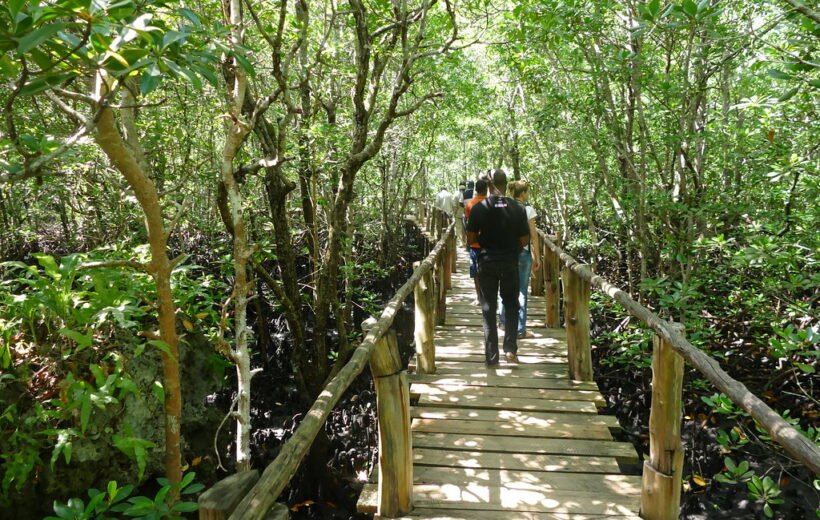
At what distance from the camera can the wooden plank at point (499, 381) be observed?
465 centimetres

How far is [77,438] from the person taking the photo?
3383mm

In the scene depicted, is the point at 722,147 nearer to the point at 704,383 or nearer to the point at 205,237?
the point at 704,383

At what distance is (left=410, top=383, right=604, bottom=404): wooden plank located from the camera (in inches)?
174

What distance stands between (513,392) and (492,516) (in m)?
1.72

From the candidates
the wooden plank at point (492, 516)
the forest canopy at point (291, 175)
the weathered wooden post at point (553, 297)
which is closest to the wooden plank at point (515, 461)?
the wooden plank at point (492, 516)

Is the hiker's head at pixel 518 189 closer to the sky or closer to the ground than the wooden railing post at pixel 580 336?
closer to the sky

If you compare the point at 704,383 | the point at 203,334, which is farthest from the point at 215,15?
the point at 704,383

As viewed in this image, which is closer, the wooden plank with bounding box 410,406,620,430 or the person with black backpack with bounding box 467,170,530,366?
the wooden plank with bounding box 410,406,620,430

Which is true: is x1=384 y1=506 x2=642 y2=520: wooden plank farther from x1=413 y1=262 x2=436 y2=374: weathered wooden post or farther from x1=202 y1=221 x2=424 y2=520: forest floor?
x1=413 y1=262 x2=436 y2=374: weathered wooden post

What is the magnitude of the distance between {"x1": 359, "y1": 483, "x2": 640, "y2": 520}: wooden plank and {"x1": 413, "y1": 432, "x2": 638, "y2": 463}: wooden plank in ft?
1.49

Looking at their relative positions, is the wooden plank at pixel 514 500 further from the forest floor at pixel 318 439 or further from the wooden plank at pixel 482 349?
the wooden plank at pixel 482 349

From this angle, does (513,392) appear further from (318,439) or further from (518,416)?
(318,439)

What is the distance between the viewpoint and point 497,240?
15.5ft

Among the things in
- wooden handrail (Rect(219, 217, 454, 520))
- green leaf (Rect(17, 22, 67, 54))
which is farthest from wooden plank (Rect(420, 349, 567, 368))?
green leaf (Rect(17, 22, 67, 54))
